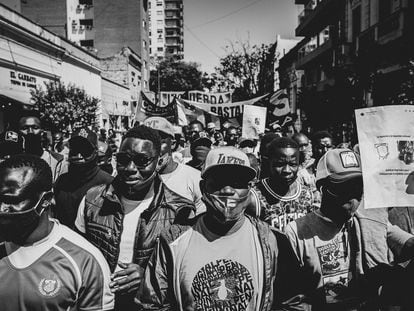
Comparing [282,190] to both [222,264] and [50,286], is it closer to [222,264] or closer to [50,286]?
[222,264]

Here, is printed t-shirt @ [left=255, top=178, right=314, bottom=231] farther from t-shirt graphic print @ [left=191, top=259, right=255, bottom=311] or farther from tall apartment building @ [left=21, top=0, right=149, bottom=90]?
tall apartment building @ [left=21, top=0, right=149, bottom=90]

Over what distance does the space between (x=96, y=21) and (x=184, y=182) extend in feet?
150

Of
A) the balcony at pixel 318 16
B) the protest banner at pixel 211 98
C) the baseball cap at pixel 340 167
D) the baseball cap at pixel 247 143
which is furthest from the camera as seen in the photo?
the balcony at pixel 318 16

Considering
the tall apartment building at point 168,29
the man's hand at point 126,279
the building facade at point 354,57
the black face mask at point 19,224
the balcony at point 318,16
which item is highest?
the tall apartment building at point 168,29

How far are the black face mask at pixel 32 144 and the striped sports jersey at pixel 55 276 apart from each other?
309 centimetres

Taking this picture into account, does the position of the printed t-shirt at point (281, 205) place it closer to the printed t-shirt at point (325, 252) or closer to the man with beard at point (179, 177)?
the man with beard at point (179, 177)

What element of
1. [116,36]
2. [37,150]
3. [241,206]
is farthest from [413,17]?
[116,36]

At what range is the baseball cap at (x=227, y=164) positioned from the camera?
229cm

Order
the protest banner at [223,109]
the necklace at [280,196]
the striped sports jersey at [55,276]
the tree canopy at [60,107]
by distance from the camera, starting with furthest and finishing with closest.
A: the tree canopy at [60,107] < the protest banner at [223,109] < the necklace at [280,196] < the striped sports jersey at [55,276]

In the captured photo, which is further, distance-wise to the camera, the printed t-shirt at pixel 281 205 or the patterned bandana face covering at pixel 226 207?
the printed t-shirt at pixel 281 205

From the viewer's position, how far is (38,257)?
209 centimetres

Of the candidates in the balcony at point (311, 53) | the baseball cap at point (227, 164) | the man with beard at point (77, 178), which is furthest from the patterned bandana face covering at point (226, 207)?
the balcony at point (311, 53)

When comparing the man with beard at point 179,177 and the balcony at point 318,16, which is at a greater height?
the balcony at point 318,16

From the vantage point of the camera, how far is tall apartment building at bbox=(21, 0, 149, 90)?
42.9 metres
